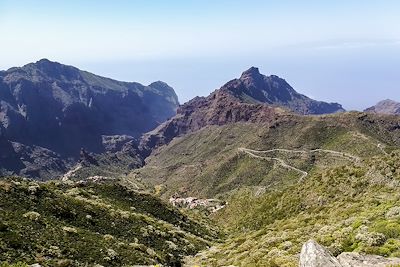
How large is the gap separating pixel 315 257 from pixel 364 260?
497cm

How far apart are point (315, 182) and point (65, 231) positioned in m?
44.9

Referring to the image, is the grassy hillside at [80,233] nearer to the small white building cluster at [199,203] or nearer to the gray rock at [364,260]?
the gray rock at [364,260]

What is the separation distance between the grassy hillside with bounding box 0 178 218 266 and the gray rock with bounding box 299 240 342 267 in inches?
739

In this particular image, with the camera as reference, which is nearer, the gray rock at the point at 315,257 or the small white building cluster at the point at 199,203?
the gray rock at the point at 315,257

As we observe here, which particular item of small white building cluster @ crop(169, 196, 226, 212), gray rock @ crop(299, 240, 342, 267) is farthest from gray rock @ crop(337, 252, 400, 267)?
small white building cluster @ crop(169, 196, 226, 212)

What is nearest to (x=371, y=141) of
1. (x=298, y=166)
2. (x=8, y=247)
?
(x=298, y=166)

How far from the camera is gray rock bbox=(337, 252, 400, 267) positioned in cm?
2221

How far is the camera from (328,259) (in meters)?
20.1

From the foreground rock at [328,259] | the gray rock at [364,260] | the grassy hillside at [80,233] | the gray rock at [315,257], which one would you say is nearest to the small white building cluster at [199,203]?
the grassy hillside at [80,233]

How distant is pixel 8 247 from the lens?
99.6 ft

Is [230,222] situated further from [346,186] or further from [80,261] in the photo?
[80,261]

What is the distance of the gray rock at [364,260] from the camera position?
2221cm

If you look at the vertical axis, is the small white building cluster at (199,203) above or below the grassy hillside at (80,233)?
below

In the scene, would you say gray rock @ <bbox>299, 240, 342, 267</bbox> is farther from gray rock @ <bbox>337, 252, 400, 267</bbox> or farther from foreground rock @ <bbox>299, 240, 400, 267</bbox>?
gray rock @ <bbox>337, 252, 400, 267</bbox>
